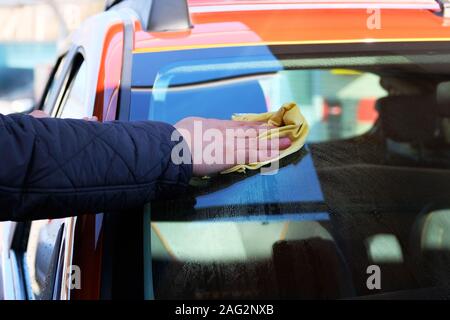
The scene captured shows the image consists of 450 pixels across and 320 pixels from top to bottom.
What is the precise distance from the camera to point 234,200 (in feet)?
4.52

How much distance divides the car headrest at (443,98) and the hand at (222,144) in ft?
2.92

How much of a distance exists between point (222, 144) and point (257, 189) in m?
0.13

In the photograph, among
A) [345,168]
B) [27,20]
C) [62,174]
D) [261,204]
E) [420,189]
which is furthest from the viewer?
[27,20]

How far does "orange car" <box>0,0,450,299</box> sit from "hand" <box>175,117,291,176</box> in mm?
44

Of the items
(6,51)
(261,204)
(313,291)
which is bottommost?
(313,291)

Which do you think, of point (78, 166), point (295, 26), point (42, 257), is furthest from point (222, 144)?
point (42, 257)

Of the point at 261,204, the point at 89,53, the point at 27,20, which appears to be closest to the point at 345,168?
the point at 261,204

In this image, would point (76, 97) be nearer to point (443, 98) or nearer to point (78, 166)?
point (78, 166)

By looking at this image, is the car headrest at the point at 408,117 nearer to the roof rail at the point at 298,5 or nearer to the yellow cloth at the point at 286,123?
the roof rail at the point at 298,5

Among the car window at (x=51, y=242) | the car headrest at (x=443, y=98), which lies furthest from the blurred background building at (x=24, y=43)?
the car headrest at (x=443, y=98)

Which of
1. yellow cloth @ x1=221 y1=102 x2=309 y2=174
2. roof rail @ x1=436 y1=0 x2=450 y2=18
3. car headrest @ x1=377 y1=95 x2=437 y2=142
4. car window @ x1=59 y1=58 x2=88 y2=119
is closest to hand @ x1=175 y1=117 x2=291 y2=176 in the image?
yellow cloth @ x1=221 y1=102 x2=309 y2=174

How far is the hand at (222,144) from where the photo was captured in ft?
4.45

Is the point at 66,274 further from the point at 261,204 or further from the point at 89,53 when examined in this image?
the point at 89,53

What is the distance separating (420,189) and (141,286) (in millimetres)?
935
